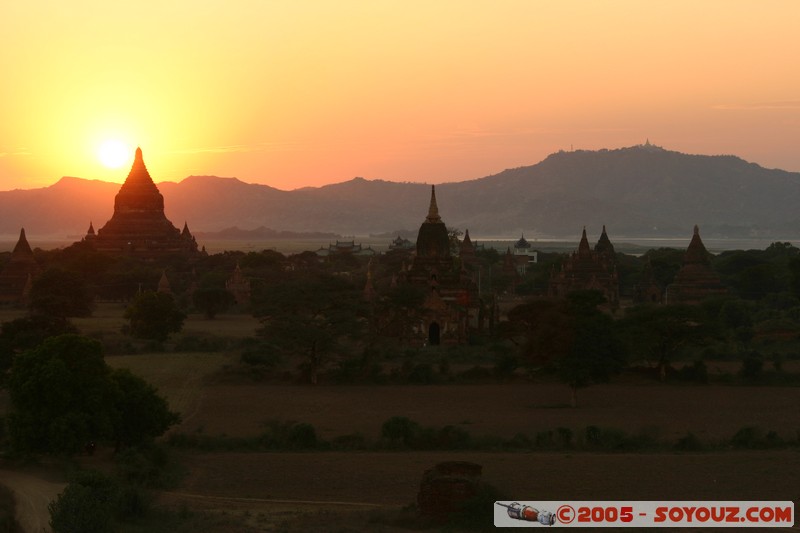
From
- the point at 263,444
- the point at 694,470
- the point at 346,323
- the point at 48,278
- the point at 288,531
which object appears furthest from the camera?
the point at 48,278

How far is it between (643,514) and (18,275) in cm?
6049

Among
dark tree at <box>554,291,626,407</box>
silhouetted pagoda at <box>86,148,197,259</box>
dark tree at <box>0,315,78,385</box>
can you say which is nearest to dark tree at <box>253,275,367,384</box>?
dark tree at <box>0,315,78,385</box>

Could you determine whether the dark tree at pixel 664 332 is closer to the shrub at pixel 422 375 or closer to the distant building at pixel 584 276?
the shrub at pixel 422 375

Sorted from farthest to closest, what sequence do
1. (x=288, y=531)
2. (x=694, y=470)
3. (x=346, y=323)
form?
(x=346, y=323), (x=694, y=470), (x=288, y=531)

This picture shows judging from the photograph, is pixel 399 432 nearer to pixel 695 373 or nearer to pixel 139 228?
pixel 695 373

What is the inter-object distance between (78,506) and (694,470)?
12874mm

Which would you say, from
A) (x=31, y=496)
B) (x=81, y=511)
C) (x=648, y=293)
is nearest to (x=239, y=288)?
(x=648, y=293)

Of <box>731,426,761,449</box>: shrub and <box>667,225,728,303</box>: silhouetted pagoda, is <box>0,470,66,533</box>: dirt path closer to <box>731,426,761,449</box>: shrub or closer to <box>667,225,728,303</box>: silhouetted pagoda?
<box>731,426,761,449</box>: shrub

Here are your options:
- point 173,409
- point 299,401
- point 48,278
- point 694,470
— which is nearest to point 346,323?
point 299,401

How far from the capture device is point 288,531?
69.7 feet

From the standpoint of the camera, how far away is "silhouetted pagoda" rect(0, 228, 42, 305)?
74588 millimetres

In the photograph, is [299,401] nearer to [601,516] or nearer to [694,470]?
[694,470]

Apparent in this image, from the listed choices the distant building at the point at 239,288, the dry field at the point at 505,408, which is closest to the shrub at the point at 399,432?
the dry field at the point at 505,408

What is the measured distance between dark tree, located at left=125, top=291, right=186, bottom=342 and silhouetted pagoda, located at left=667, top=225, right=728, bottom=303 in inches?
1238
